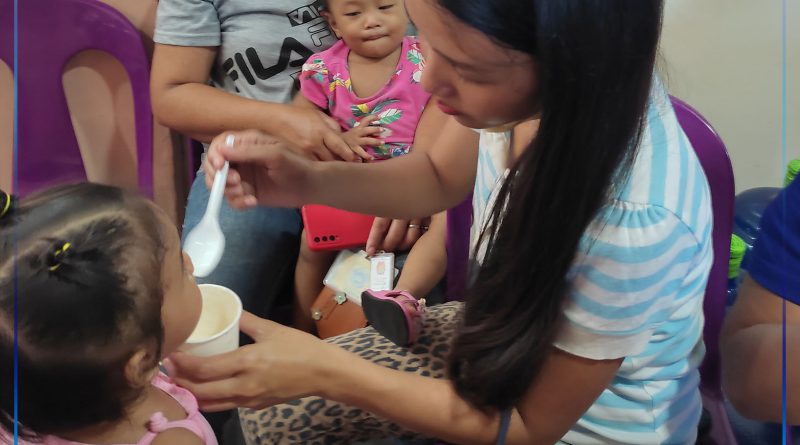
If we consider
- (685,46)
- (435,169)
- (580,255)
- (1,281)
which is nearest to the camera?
(1,281)

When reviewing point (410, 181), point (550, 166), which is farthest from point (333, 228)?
point (550, 166)

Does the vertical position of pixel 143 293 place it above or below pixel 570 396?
above

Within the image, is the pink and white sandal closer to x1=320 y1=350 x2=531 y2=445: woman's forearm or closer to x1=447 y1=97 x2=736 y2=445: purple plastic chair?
x1=320 y1=350 x2=531 y2=445: woman's forearm

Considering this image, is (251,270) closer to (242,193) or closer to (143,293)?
(242,193)

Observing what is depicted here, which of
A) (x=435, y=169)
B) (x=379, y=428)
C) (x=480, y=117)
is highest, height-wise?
(x=480, y=117)

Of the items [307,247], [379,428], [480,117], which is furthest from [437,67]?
[307,247]

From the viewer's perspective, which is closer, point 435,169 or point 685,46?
point 435,169

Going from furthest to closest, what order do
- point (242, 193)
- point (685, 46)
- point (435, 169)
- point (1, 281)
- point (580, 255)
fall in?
point (685, 46) → point (435, 169) → point (242, 193) → point (580, 255) → point (1, 281)

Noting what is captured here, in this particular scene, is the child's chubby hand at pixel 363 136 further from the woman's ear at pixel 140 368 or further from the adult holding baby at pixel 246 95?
the woman's ear at pixel 140 368

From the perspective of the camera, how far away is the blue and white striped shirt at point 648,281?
52cm

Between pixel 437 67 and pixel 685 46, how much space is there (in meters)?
0.62

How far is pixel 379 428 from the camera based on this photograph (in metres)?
0.76

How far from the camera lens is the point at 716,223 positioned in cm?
79

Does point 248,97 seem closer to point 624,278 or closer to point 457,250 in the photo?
point 457,250
